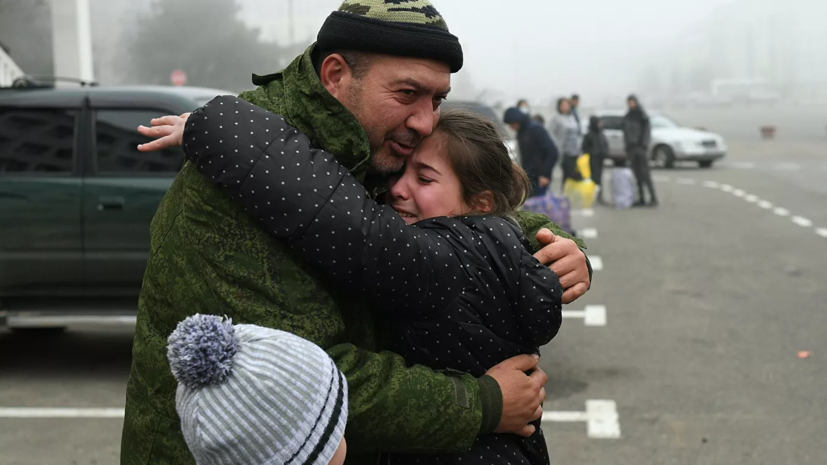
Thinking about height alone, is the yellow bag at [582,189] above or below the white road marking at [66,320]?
below

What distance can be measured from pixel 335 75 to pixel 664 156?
24.7m

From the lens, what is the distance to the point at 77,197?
252 inches

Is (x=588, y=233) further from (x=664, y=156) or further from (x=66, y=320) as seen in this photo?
(x=664, y=156)

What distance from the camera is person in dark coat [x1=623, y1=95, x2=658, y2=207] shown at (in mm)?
16750

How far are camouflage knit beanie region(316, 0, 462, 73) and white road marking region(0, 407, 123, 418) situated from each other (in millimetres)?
4522

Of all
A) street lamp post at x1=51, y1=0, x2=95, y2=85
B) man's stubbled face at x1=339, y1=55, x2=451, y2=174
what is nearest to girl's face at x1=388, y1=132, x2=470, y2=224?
man's stubbled face at x1=339, y1=55, x2=451, y2=174

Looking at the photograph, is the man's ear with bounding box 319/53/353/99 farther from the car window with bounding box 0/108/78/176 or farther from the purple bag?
the purple bag

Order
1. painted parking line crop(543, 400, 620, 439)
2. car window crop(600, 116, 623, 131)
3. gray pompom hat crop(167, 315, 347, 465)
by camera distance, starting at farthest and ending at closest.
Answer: car window crop(600, 116, 623, 131)
painted parking line crop(543, 400, 620, 439)
gray pompom hat crop(167, 315, 347, 465)

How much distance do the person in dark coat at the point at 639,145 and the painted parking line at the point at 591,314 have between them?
8.42m

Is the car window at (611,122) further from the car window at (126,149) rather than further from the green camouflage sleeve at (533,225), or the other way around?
the green camouflage sleeve at (533,225)

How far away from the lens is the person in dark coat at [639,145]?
55.0 feet

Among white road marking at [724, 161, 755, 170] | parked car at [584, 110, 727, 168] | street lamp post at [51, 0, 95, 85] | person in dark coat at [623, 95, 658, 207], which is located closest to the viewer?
person in dark coat at [623, 95, 658, 207]

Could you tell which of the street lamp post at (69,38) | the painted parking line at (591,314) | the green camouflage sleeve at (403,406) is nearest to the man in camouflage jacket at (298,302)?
the green camouflage sleeve at (403,406)

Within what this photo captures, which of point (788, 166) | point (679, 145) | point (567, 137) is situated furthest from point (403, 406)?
point (788, 166)
